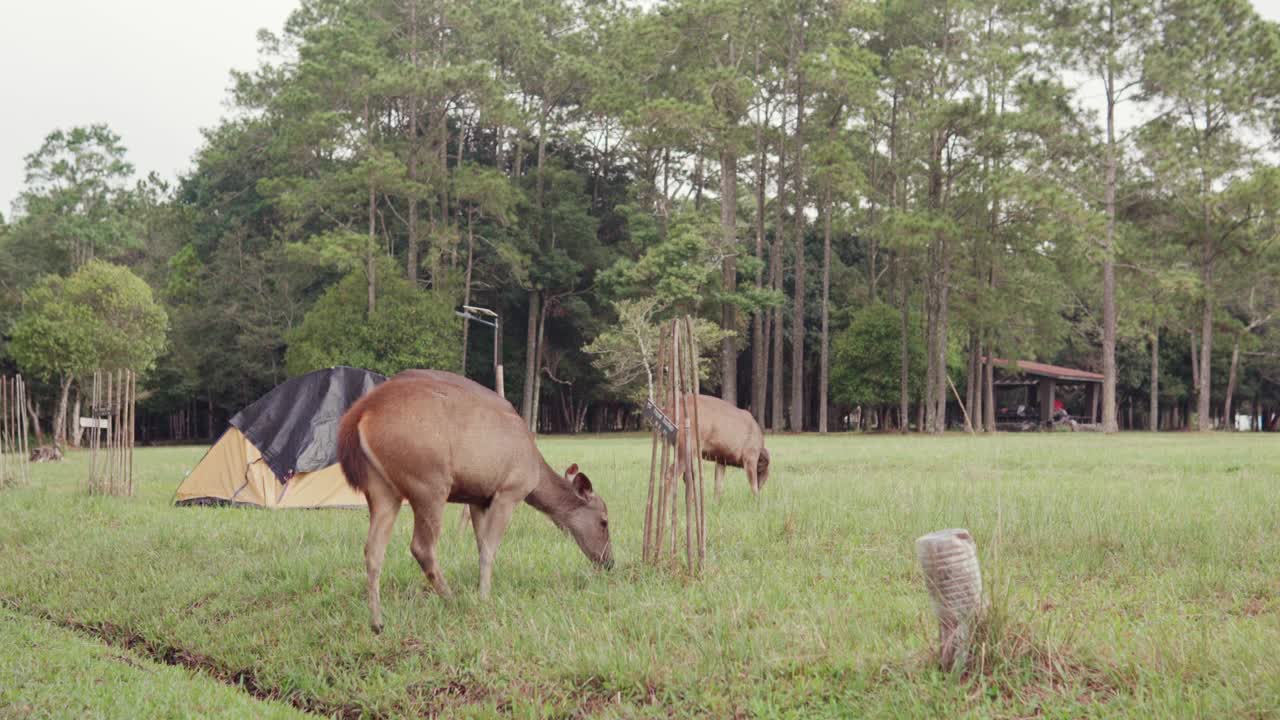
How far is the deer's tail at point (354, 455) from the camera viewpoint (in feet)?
21.6

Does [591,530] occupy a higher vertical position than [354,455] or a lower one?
lower

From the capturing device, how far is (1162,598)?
6.20 m

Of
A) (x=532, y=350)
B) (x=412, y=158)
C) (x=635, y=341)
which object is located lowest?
(x=532, y=350)

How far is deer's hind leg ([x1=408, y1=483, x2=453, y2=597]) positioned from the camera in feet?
21.9

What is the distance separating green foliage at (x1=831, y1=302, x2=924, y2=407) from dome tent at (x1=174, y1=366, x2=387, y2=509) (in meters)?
34.8

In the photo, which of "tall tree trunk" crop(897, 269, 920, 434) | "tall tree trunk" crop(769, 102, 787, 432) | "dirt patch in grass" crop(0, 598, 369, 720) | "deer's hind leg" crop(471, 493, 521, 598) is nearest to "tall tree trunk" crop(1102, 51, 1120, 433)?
"tall tree trunk" crop(897, 269, 920, 434)

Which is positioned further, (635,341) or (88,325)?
(635,341)

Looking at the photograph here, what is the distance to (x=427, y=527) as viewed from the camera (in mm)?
6711

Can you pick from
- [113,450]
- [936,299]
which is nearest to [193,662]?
[113,450]

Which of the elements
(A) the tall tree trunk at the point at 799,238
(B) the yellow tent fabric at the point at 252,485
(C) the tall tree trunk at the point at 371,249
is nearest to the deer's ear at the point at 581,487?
(B) the yellow tent fabric at the point at 252,485

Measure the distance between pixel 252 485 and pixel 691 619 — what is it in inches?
385

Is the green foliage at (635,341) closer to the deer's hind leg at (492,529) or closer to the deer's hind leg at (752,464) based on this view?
the deer's hind leg at (752,464)

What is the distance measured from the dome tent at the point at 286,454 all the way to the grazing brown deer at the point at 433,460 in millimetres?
6908

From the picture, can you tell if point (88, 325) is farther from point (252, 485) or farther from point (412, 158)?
point (252, 485)
